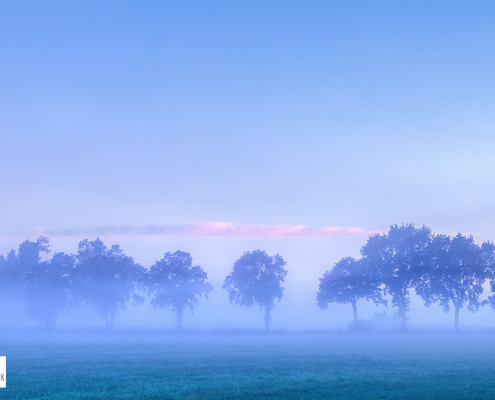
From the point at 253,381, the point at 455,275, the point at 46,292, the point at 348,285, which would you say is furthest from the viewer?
the point at 46,292

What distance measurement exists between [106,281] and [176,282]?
16.1m

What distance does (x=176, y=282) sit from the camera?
349ft

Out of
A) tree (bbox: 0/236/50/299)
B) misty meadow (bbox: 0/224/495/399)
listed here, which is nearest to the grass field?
misty meadow (bbox: 0/224/495/399)

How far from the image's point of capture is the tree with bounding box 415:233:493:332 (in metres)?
91.6

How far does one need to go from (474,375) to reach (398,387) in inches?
215

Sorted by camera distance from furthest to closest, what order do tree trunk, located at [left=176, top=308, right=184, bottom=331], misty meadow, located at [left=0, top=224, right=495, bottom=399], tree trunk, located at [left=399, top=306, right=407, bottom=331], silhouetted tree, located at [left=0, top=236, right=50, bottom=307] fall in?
silhouetted tree, located at [left=0, top=236, right=50, bottom=307]
tree trunk, located at [left=176, top=308, right=184, bottom=331]
tree trunk, located at [left=399, top=306, right=407, bottom=331]
misty meadow, located at [left=0, top=224, right=495, bottom=399]

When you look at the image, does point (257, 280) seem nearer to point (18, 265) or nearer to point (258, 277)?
point (258, 277)

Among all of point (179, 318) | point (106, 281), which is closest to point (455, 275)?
point (179, 318)

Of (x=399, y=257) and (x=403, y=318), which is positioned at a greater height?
(x=399, y=257)

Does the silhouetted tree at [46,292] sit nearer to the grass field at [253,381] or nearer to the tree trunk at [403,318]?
the tree trunk at [403,318]

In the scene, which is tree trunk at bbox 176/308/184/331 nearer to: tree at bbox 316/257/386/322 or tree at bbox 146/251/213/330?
tree at bbox 146/251/213/330

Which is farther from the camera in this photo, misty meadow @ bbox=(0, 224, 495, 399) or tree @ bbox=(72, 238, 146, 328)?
tree @ bbox=(72, 238, 146, 328)

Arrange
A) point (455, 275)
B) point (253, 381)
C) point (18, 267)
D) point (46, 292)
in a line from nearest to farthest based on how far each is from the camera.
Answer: point (253, 381) → point (455, 275) → point (46, 292) → point (18, 267)

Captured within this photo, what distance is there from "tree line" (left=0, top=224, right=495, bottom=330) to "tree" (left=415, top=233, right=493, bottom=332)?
18 centimetres
